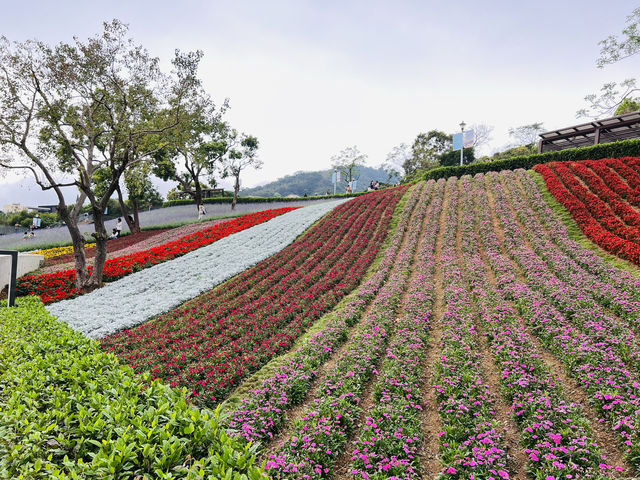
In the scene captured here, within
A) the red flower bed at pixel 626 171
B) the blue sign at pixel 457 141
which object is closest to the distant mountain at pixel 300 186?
the blue sign at pixel 457 141

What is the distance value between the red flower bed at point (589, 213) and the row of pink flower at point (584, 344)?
7.32ft

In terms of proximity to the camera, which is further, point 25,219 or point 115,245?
point 25,219

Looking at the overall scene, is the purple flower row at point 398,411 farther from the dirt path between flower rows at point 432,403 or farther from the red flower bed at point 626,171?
the red flower bed at point 626,171

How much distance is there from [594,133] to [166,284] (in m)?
31.0

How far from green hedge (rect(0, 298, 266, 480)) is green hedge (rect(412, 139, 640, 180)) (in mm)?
27011

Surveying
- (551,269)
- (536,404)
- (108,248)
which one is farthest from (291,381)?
(108,248)

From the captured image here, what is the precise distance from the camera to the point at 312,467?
425 centimetres

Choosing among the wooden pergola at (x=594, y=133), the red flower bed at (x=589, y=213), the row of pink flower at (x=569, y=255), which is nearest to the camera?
the row of pink flower at (x=569, y=255)

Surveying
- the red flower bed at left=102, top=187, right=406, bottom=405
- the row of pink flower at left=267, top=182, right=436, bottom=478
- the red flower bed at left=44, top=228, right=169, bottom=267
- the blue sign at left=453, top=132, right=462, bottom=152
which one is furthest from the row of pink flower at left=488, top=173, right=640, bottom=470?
the red flower bed at left=44, top=228, right=169, bottom=267

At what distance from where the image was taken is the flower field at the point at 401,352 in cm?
413

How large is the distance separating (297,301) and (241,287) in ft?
9.93

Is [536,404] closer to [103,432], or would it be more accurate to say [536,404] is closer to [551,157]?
[103,432]

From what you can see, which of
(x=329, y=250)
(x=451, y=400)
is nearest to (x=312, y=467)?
(x=451, y=400)

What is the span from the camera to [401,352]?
675cm
